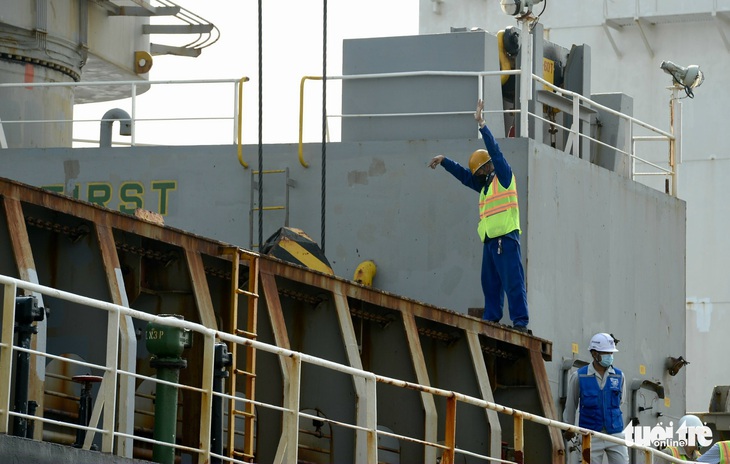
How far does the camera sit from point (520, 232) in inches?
659

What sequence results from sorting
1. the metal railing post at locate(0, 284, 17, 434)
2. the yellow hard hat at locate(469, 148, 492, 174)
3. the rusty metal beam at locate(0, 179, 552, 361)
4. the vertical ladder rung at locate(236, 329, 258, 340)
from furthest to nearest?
1. the yellow hard hat at locate(469, 148, 492, 174)
2. the vertical ladder rung at locate(236, 329, 258, 340)
3. the rusty metal beam at locate(0, 179, 552, 361)
4. the metal railing post at locate(0, 284, 17, 434)

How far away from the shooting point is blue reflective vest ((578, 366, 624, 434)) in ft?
45.9

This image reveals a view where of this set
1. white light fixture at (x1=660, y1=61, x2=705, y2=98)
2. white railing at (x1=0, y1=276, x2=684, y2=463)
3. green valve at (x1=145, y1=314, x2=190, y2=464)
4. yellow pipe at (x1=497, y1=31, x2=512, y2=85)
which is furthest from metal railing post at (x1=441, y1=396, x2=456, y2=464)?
white light fixture at (x1=660, y1=61, x2=705, y2=98)

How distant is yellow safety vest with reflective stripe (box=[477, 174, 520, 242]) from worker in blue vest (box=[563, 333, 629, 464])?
2.46 meters

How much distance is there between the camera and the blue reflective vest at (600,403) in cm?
1400

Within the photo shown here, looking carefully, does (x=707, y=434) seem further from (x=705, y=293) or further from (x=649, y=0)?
(x=649, y=0)

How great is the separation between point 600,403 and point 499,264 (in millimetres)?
2682

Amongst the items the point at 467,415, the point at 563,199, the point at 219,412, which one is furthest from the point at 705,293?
the point at 219,412

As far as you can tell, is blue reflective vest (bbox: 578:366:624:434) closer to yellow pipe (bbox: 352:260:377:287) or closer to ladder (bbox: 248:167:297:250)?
yellow pipe (bbox: 352:260:377:287)

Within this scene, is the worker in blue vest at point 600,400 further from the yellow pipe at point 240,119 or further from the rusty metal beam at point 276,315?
the yellow pipe at point 240,119

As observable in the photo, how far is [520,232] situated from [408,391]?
294cm

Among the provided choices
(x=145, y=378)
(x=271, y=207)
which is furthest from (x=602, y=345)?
(x=145, y=378)

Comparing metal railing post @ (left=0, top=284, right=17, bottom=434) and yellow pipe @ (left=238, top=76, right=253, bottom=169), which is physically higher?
yellow pipe @ (left=238, top=76, right=253, bottom=169)

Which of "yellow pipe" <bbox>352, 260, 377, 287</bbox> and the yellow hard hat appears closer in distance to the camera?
the yellow hard hat
